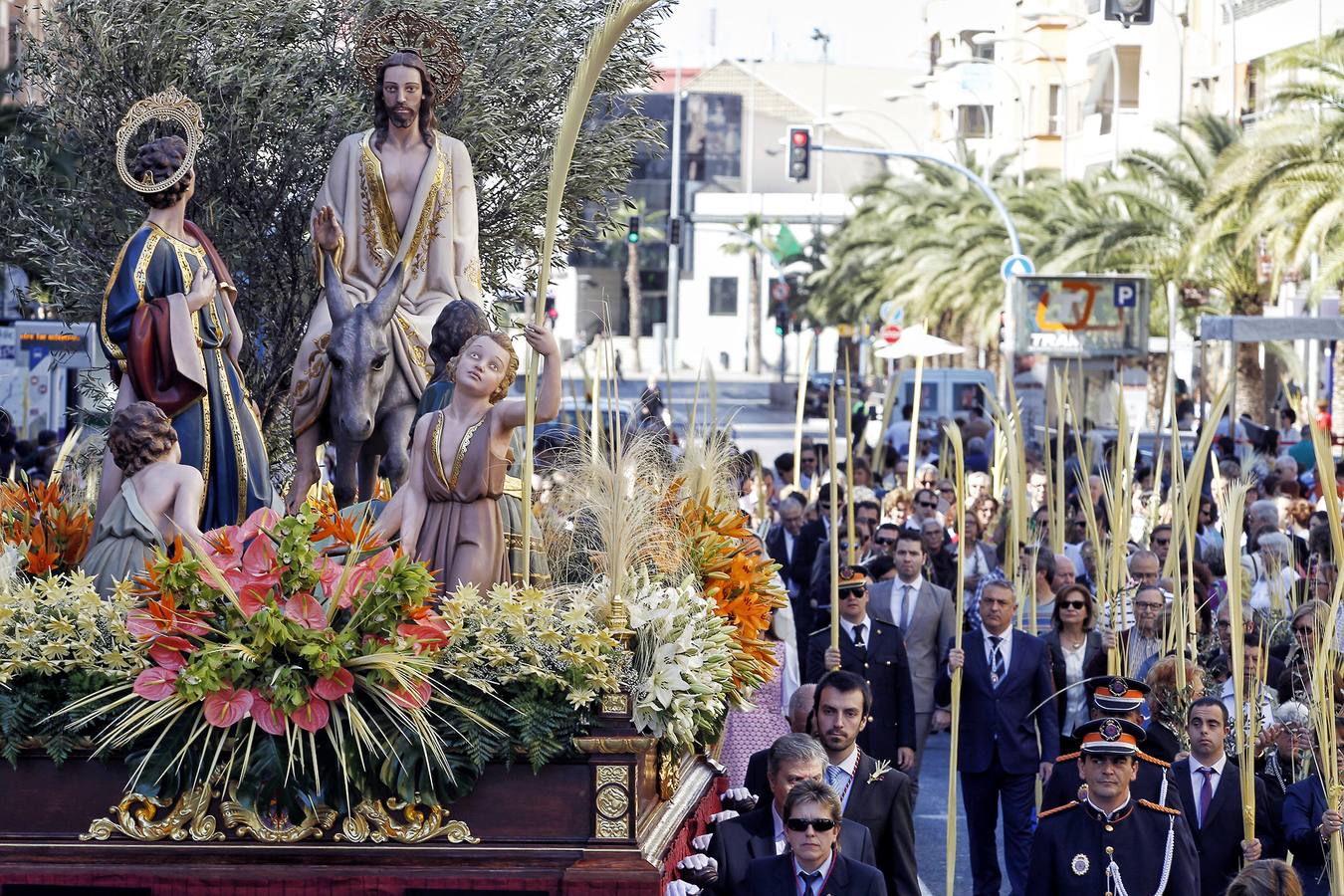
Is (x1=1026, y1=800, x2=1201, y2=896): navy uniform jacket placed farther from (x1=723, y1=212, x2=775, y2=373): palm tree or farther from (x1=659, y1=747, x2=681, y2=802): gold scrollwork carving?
(x1=723, y1=212, x2=775, y2=373): palm tree

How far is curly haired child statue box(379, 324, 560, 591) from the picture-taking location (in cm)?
689

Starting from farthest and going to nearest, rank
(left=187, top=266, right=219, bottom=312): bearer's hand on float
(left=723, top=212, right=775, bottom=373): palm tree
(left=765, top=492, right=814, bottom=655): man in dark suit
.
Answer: (left=723, top=212, right=775, bottom=373): palm tree < (left=765, top=492, right=814, bottom=655): man in dark suit < (left=187, top=266, right=219, bottom=312): bearer's hand on float

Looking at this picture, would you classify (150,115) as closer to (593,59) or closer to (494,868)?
(593,59)

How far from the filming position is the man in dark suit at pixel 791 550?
14.2 meters

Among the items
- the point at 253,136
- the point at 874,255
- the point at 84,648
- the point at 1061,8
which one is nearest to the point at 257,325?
the point at 253,136

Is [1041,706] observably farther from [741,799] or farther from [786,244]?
[786,244]

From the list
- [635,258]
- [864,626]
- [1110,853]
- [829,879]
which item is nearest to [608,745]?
[829,879]

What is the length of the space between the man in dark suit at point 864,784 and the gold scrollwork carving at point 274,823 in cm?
159

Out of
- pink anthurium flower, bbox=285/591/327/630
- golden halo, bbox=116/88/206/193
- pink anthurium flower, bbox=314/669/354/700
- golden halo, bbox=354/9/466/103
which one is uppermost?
golden halo, bbox=354/9/466/103

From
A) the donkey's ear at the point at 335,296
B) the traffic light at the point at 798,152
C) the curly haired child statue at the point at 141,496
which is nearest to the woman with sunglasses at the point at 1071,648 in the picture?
the donkey's ear at the point at 335,296

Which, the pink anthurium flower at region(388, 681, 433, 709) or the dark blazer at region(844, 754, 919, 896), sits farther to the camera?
the dark blazer at region(844, 754, 919, 896)

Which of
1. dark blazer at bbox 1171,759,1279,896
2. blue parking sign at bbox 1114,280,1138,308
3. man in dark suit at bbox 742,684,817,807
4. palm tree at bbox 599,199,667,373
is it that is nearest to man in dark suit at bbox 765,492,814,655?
man in dark suit at bbox 742,684,817,807

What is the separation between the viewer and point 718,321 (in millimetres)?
95000

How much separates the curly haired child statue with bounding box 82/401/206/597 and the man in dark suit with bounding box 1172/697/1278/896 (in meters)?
3.63
